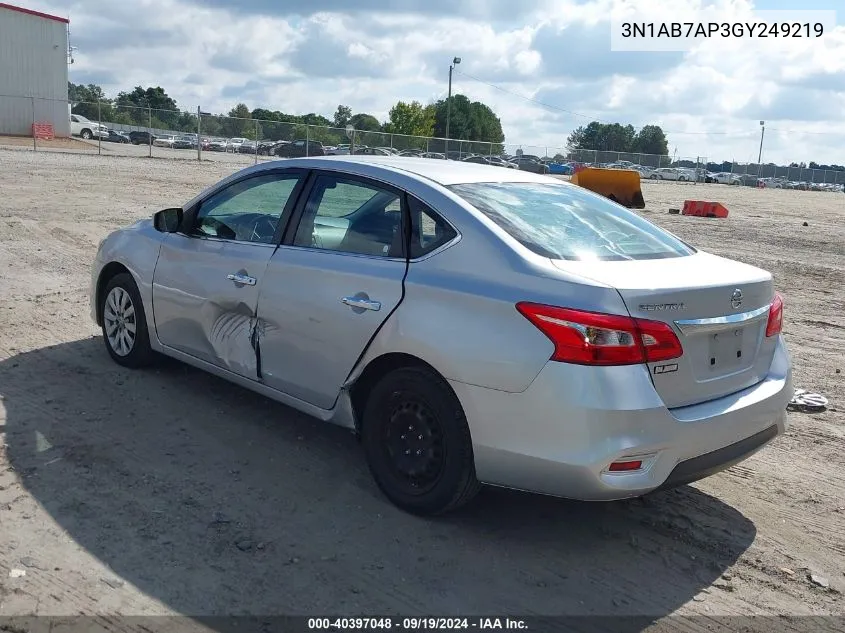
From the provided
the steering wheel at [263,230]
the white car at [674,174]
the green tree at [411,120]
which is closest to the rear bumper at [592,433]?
the steering wheel at [263,230]

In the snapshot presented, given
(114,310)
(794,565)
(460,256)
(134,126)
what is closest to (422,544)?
(460,256)

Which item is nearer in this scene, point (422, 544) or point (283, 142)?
point (422, 544)

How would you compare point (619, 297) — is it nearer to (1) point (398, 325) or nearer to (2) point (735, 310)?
(2) point (735, 310)

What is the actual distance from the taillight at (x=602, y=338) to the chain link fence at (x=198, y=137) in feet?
95.7

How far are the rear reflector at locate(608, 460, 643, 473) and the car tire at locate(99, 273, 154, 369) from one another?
353 centimetres

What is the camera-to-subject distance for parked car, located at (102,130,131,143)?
46.2m

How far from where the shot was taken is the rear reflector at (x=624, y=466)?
3.42 metres

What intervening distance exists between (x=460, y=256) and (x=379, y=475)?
117 cm

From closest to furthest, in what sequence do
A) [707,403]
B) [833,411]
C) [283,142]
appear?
[707,403]
[833,411]
[283,142]

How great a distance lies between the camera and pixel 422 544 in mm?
3777

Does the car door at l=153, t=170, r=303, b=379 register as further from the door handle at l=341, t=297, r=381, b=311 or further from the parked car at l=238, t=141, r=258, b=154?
the parked car at l=238, t=141, r=258, b=154

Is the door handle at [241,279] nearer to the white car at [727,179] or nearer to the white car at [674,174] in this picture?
the white car at [674,174]

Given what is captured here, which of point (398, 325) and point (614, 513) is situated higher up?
point (398, 325)

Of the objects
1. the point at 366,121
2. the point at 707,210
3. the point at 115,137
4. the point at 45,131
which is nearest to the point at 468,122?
the point at 366,121
